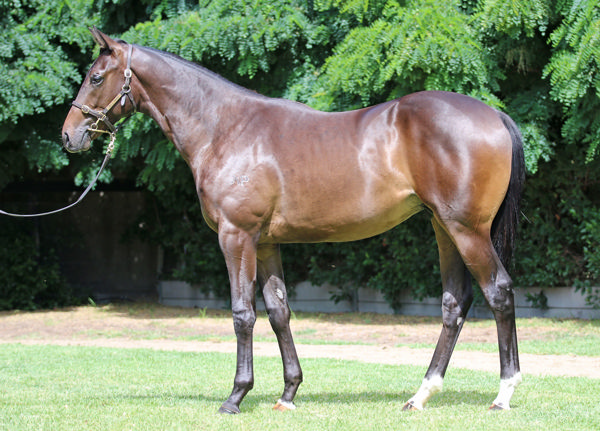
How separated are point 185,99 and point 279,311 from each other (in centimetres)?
165

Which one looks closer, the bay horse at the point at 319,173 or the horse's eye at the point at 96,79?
the bay horse at the point at 319,173

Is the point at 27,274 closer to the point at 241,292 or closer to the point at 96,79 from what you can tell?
the point at 96,79

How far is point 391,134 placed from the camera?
4691 mm

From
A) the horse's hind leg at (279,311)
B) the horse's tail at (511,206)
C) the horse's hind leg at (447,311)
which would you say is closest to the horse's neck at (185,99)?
the horse's hind leg at (279,311)

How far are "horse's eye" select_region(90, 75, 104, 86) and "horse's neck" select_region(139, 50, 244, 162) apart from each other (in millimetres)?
271

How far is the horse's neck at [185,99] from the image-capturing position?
5027 mm

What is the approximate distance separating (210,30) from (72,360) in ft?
15.1

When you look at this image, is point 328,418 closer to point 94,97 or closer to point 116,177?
point 94,97

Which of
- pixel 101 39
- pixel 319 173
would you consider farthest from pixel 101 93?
pixel 319 173

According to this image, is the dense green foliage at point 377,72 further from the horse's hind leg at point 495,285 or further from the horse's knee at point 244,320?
the horse's knee at point 244,320

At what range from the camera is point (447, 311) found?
488 centimetres

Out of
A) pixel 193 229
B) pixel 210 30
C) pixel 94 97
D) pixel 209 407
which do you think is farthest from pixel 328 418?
pixel 193 229

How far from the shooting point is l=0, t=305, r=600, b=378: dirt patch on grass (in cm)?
766

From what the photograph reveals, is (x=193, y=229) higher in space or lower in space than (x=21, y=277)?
higher
